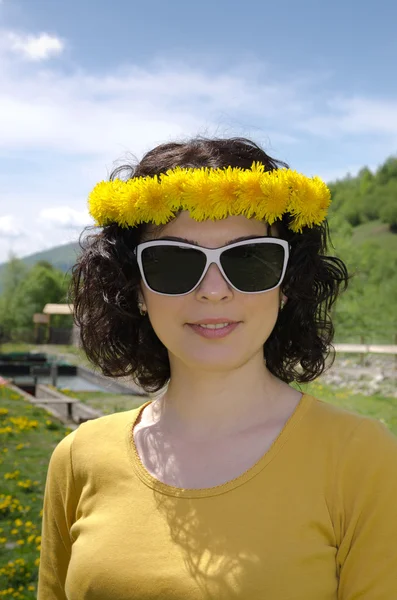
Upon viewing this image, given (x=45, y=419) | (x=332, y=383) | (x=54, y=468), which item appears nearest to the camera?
(x=54, y=468)

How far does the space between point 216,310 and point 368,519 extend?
581 mm

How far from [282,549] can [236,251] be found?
0.69m

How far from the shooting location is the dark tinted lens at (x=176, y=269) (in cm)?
167

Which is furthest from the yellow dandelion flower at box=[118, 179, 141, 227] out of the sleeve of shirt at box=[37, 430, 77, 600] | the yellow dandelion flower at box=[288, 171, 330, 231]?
the sleeve of shirt at box=[37, 430, 77, 600]

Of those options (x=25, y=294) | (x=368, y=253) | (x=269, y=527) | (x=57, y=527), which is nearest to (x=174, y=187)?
(x=269, y=527)

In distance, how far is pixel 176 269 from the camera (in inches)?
65.7

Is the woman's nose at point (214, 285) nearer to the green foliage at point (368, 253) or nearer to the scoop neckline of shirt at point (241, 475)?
the scoop neckline of shirt at point (241, 475)

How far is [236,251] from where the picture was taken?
5.44ft

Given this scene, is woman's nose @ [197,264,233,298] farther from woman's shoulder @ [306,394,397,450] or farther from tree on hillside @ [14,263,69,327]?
tree on hillside @ [14,263,69,327]

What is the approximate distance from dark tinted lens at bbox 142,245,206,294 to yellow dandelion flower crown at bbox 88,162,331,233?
84mm

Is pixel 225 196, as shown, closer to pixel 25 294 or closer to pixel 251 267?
pixel 251 267

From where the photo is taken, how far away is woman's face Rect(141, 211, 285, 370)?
1.66 meters

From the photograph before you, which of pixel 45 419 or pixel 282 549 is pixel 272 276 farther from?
pixel 45 419

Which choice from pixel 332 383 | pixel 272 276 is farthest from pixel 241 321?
pixel 332 383
